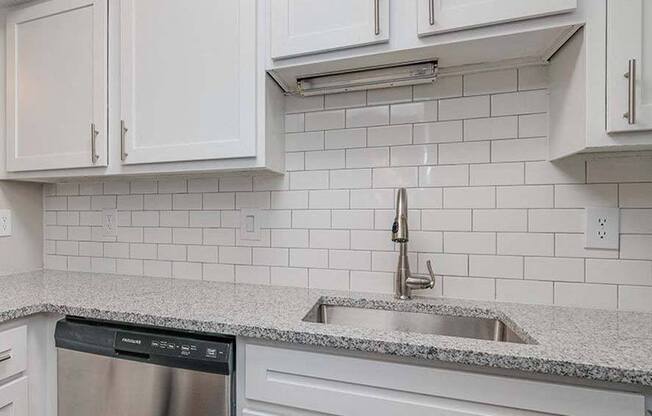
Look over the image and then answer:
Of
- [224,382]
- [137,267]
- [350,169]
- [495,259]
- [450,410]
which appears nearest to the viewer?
[450,410]

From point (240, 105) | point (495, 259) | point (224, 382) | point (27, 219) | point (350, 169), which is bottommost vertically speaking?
point (224, 382)

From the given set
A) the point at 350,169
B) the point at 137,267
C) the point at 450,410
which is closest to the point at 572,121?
the point at 350,169

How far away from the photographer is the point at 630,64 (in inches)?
35.1

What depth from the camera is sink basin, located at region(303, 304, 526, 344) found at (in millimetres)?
1160

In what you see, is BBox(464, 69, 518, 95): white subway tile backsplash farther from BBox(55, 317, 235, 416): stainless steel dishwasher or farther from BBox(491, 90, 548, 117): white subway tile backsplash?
BBox(55, 317, 235, 416): stainless steel dishwasher

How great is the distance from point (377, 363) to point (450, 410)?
19cm

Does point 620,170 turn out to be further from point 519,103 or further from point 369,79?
point 369,79

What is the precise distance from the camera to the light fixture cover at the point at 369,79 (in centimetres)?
121

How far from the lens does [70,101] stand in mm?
1500

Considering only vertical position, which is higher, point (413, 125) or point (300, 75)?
point (300, 75)

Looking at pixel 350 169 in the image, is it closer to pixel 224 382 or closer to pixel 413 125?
pixel 413 125

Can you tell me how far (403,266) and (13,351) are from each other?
1279 mm

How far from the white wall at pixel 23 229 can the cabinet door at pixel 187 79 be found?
32.9 inches

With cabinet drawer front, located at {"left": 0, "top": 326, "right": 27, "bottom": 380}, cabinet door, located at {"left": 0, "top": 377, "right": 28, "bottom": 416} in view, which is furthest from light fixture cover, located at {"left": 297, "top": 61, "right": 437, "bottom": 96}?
cabinet door, located at {"left": 0, "top": 377, "right": 28, "bottom": 416}
